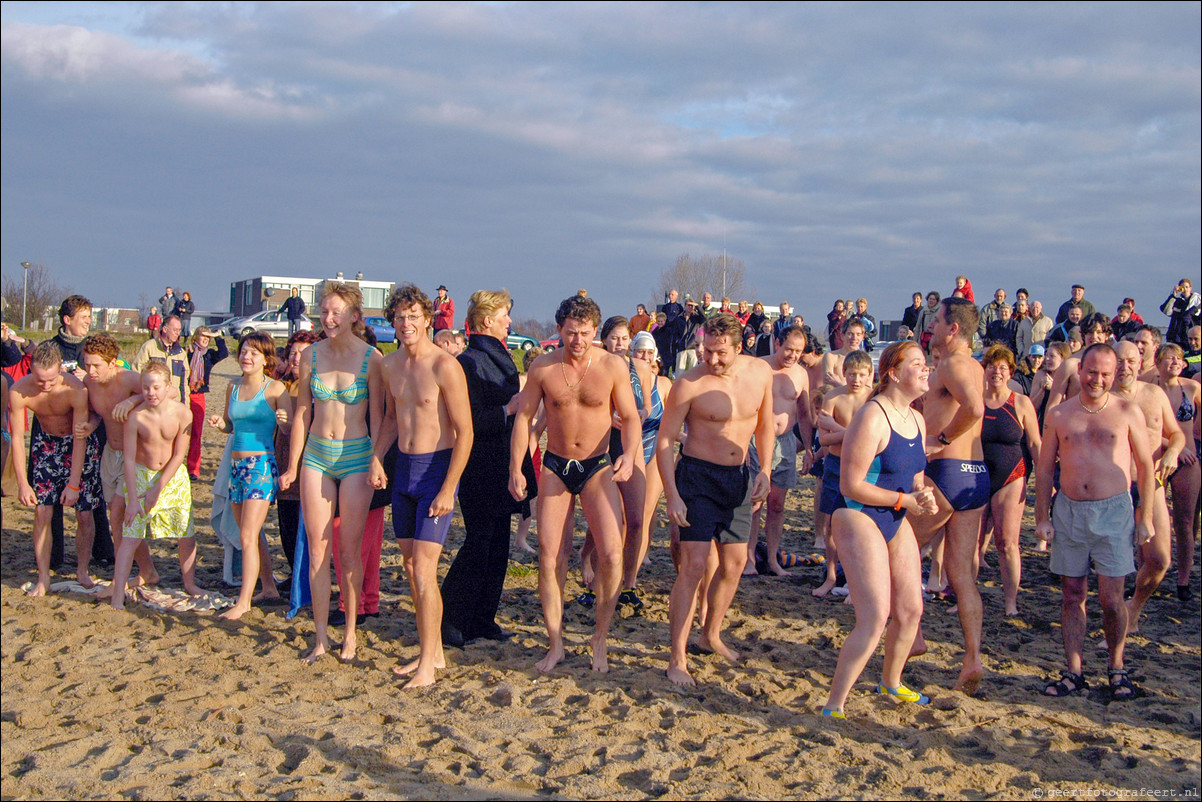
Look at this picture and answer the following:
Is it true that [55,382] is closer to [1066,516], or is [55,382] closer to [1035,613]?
[1066,516]

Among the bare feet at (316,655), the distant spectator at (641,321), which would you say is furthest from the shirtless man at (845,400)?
the distant spectator at (641,321)

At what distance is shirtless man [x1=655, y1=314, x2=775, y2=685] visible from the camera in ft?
16.8

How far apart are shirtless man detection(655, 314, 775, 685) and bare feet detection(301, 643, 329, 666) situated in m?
1.92

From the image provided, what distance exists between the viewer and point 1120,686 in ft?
16.6

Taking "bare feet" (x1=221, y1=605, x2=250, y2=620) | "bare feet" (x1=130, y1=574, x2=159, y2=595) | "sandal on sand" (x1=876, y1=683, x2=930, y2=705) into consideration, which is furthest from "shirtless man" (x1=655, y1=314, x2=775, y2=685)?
"bare feet" (x1=130, y1=574, x2=159, y2=595)

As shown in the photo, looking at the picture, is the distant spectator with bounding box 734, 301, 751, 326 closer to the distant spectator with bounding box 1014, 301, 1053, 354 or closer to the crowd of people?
the distant spectator with bounding box 1014, 301, 1053, 354

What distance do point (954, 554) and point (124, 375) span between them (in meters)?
5.33

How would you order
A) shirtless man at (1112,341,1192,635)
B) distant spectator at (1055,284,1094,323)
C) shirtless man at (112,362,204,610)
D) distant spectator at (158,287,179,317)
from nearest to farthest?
shirtless man at (1112,341,1192,635)
shirtless man at (112,362,204,610)
distant spectator at (1055,284,1094,323)
distant spectator at (158,287,179,317)

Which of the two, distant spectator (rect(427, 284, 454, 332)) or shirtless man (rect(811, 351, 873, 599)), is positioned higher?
distant spectator (rect(427, 284, 454, 332))

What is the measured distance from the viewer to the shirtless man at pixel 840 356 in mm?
7535

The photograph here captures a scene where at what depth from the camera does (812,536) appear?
9.16 metres

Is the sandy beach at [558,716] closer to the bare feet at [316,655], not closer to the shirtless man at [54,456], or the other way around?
the bare feet at [316,655]

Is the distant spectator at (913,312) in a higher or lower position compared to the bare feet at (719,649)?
higher

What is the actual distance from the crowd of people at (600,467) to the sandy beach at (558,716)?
0.21 meters
